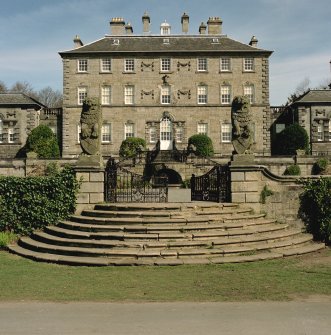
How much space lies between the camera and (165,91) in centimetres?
4131

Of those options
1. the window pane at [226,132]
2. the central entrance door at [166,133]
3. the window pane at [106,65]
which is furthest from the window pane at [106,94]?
the window pane at [226,132]

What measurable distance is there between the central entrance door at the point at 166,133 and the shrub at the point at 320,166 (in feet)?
45.6

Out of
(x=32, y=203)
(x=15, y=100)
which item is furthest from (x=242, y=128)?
(x=15, y=100)

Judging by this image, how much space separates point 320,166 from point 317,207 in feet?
69.0

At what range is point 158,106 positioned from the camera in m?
41.2

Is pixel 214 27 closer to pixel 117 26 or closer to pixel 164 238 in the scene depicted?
pixel 117 26

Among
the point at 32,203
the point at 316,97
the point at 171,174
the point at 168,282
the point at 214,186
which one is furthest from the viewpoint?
the point at 316,97

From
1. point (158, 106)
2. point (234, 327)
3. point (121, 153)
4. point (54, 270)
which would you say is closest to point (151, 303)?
point (234, 327)

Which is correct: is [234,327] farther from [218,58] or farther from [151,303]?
[218,58]

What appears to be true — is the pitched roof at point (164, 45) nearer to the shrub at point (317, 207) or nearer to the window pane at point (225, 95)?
the window pane at point (225, 95)

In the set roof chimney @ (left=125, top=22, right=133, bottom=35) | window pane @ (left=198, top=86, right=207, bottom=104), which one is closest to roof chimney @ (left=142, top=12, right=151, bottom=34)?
roof chimney @ (left=125, top=22, right=133, bottom=35)

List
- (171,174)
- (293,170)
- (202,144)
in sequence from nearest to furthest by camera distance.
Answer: (171,174)
(293,170)
(202,144)

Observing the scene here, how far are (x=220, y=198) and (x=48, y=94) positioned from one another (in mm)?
62278

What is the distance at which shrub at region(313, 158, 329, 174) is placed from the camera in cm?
3262
